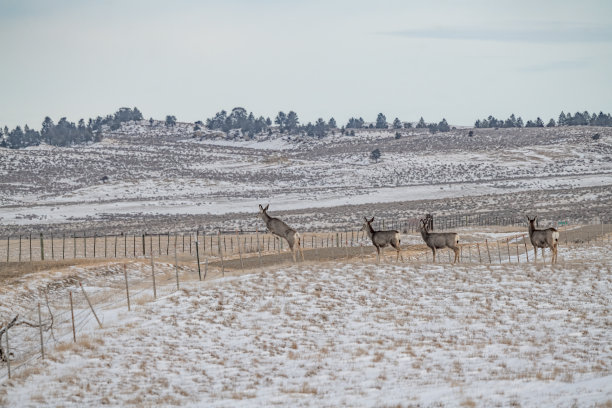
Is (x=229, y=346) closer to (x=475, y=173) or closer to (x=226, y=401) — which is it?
(x=226, y=401)

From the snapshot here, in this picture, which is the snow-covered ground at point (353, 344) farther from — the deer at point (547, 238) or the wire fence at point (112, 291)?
the deer at point (547, 238)

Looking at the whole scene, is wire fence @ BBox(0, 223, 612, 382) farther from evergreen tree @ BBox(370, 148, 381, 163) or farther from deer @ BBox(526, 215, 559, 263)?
evergreen tree @ BBox(370, 148, 381, 163)

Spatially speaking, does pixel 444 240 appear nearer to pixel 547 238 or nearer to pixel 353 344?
pixel 547 238

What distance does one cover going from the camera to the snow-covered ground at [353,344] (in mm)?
16984

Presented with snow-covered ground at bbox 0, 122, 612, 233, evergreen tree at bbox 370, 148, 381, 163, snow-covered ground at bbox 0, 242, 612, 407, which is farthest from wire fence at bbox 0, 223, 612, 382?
evergreen tree at bbox 370, 148, 381, 163

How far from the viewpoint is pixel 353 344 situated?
21.8 meters

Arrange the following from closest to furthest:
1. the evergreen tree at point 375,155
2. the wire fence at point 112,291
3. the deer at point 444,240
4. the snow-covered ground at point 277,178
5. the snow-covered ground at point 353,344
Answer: the snow-covered ground at point 353,344 < the wire fence at point 112,291 < the deer at point 444,240 < the snow-covered ground at point 277,178 < the evergreen tree at point 375,155

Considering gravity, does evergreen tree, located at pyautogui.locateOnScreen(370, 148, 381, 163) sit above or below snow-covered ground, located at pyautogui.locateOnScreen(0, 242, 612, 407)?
above

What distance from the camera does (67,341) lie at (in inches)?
918

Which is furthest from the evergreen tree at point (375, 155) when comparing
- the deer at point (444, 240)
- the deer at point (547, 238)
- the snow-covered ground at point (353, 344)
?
the snow-covered ground at point (353, 344)

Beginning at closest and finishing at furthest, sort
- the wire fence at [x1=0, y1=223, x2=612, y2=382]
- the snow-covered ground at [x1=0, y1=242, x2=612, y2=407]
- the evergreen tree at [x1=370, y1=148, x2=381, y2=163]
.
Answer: the snow-covered ground at [x1=0, y1=242, x2=612, y2=407], the wire fence at [x1=0, y1=223, x2=612, y2=382], the evergreen tree at [x1=370, y1=148, x2=381, y2=163]

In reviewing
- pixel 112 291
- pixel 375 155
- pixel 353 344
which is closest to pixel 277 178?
pixel 375 155

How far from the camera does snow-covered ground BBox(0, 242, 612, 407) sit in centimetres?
1698

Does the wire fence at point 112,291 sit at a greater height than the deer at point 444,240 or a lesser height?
lesser
